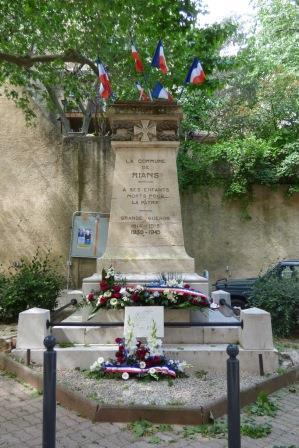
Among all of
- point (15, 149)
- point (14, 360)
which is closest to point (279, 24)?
point (15, 149)

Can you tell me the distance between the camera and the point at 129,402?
453 centimetres

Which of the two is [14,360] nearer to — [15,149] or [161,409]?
[161,409]

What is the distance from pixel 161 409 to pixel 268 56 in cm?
1527

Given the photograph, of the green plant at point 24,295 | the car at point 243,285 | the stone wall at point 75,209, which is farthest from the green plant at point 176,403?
the stone wall at point 75,209

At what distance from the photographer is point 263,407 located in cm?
479

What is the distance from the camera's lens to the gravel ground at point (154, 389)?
457 cm

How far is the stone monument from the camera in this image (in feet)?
23.2

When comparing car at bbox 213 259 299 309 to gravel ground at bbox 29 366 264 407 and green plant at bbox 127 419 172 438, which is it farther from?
green plant at bbox 127 419 172 438

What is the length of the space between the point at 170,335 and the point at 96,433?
2164 mm

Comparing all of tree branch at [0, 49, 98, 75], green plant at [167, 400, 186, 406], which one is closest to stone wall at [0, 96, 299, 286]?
tree branch at [0, 49, 98, 75]

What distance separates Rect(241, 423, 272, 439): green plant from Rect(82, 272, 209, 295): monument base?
98.5 inches

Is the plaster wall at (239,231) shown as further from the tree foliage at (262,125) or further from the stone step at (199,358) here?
the stone step at (199,358)

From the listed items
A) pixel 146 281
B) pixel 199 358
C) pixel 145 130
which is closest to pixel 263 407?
pixel 199 358

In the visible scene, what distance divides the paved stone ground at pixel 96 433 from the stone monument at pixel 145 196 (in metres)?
2.76
